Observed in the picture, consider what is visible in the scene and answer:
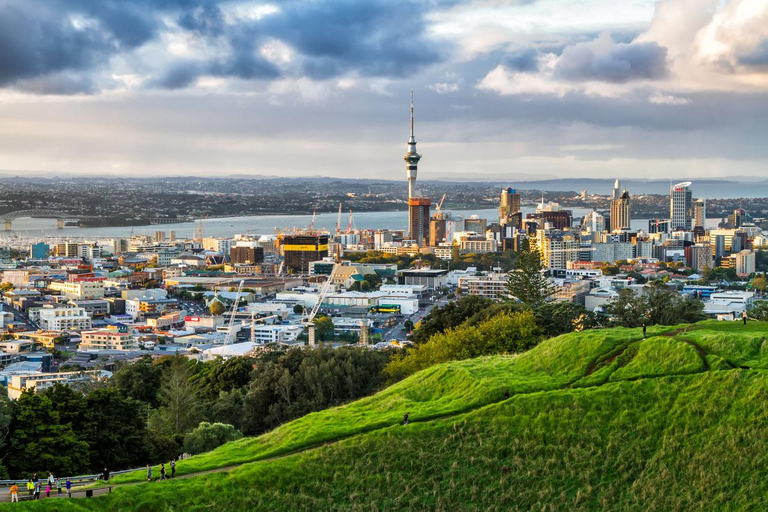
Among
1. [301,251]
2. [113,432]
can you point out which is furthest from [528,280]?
[301,251]

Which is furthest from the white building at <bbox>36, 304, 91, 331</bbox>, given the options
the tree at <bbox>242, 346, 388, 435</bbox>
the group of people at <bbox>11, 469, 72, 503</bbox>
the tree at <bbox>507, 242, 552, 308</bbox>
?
the group of people at <bbox>11, 469, 72, 503</bbox>

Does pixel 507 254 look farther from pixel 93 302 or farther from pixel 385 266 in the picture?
pixel 93 302

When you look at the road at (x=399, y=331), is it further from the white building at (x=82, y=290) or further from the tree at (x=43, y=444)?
the tree at (x=43, y=444)

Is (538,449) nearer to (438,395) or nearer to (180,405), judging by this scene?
(438,395)

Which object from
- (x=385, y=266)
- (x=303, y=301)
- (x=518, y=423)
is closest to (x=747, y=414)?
(x=518, y=423)

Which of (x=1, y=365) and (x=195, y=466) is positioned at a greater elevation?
(x=195, y=466)

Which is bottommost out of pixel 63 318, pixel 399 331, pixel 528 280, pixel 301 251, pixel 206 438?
pixel 399 331
